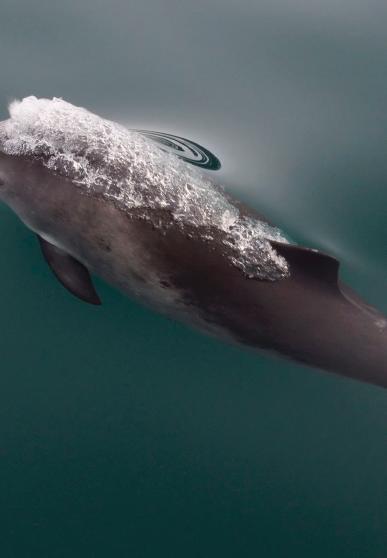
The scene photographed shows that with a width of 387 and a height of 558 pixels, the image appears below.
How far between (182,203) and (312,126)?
9.02 feet

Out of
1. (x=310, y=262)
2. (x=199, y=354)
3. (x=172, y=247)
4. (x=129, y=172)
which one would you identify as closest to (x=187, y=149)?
(x=129, y=172)

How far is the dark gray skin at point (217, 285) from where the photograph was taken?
5270mm

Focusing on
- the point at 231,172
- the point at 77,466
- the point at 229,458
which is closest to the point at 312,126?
the point at 231,172

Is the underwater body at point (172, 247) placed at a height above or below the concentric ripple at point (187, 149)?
below

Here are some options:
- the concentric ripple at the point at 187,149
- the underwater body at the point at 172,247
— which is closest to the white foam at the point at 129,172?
the underwater body at the point at 172,247

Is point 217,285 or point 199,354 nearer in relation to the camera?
point 217,285

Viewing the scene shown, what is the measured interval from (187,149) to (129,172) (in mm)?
1932

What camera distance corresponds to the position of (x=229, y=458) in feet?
18.5

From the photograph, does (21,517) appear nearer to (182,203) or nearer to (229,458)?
(229,458)

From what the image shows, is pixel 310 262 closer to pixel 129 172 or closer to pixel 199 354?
pixel 199 354

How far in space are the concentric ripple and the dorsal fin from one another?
2309mm

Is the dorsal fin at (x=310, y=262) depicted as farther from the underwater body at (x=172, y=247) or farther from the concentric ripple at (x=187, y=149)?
the concentric ripple at (x=187, y=149)

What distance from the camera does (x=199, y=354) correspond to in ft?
20.2

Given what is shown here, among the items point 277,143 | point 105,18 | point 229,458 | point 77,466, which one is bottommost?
point 77,466
